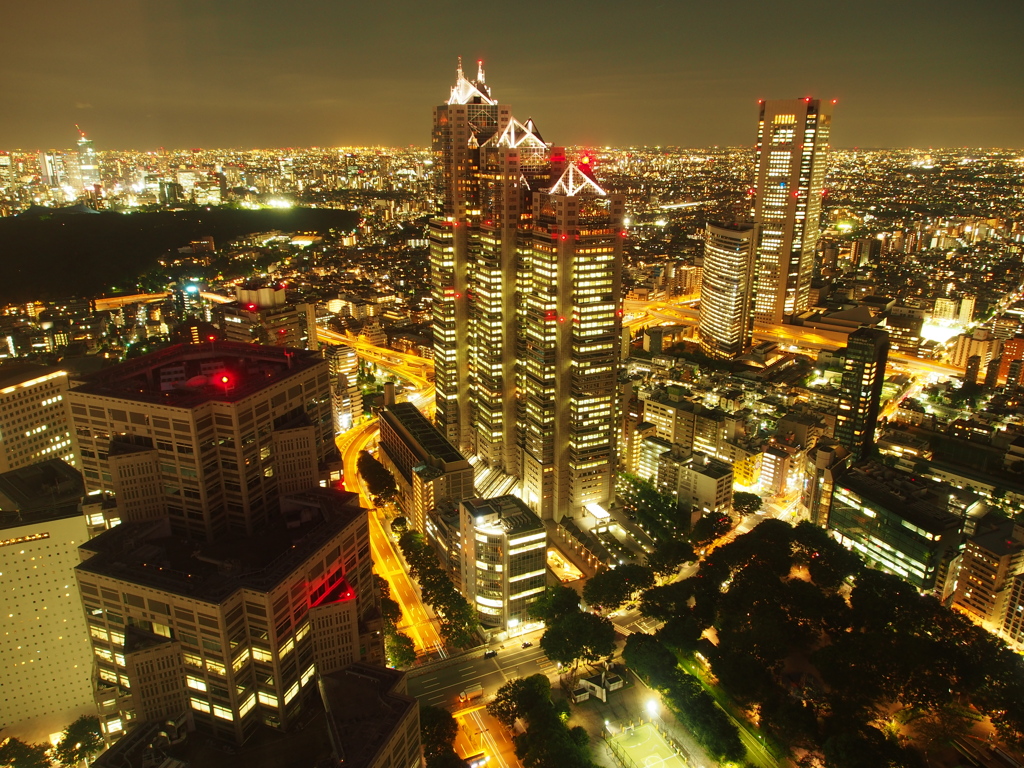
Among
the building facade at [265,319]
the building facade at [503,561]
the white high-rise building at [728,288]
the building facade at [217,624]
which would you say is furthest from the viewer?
the white high-rise building at [728,288]

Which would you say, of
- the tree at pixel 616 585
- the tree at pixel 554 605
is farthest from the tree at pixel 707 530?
the tree at pixel 554 605

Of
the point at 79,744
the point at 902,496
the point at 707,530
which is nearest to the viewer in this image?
the point at 79,744

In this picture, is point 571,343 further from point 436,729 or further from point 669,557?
point 436,729

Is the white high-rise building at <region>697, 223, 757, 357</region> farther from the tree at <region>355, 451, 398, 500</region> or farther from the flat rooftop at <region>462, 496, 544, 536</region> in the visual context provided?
the flat rooftop at <region>462, 496, 544, 536</region>

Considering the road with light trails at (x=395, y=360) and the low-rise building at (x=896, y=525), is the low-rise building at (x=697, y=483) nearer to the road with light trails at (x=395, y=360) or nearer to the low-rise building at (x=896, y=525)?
the low-rise building at (x=896, y=525)

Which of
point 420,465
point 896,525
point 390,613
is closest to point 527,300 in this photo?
point 420,465

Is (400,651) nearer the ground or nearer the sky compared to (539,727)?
nearer the ground
